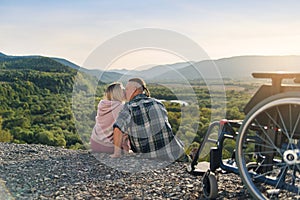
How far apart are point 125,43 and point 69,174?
6.68 feet

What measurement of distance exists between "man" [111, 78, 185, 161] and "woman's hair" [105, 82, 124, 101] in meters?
0.31

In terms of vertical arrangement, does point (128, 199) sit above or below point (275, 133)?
below

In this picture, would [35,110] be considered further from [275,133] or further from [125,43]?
[275,133]

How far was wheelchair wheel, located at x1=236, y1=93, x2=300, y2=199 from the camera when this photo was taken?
3.70 m

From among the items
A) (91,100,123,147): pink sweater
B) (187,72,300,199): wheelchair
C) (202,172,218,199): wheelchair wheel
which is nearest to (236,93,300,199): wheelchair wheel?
(187,72,300,199): wheelchair

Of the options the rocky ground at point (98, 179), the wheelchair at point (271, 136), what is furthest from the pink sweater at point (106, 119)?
the wheelchair at point (271, 136)

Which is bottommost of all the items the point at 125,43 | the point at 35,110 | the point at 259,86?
the point at 35,110

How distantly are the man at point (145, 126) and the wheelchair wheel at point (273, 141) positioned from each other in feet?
7.58

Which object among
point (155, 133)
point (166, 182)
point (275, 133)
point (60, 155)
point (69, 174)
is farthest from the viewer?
point (60, 155)

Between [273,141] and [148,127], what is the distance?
2.58 metres

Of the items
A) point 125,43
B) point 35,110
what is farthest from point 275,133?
point 35,110

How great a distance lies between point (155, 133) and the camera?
250 inches

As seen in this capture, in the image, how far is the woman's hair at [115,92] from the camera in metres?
6.74

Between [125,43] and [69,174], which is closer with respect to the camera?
[69,174]
